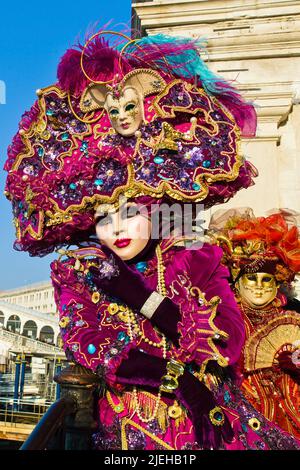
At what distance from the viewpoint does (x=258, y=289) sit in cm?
272

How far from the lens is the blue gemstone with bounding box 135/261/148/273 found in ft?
7.11

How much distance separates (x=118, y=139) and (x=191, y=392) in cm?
104

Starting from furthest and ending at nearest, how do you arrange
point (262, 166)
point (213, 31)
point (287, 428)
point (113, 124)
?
point (213, 31), point (262, 166), point (287, 428), point (113, 124)

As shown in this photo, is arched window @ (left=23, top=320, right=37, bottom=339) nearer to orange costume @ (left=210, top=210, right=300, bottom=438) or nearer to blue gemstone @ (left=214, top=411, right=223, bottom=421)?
orange costume @ (left=210, top=210, right=300, bottom=438)

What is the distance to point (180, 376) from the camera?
1939 mm

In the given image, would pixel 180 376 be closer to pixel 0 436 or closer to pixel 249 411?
pixel 249 411

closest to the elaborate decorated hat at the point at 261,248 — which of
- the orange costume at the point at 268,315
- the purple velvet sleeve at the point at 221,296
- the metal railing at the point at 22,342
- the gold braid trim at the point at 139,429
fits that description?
the orange costume at the point at 268,315

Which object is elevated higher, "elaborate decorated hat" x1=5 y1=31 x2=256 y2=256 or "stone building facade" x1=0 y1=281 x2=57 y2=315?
"stone building facade" x1=0 y1=281 x2=57 y2=315

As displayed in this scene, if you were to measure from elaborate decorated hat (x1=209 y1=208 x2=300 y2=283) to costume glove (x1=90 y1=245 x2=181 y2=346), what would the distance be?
72cm

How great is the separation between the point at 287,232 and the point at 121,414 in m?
1.27

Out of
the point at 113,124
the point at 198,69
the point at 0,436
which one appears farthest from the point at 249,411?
the point at 0,436

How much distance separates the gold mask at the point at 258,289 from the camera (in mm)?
2713

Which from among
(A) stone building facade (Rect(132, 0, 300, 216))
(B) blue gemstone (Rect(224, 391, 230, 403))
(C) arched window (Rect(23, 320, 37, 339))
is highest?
(C) arched window (Rect(23, 320, 37, 339))

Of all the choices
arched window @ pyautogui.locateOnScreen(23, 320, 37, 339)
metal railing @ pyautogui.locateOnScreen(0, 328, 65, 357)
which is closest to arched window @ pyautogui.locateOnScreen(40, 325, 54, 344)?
arched window @ pyautogui.locateOnScreen(23, 320, 37, 339)
